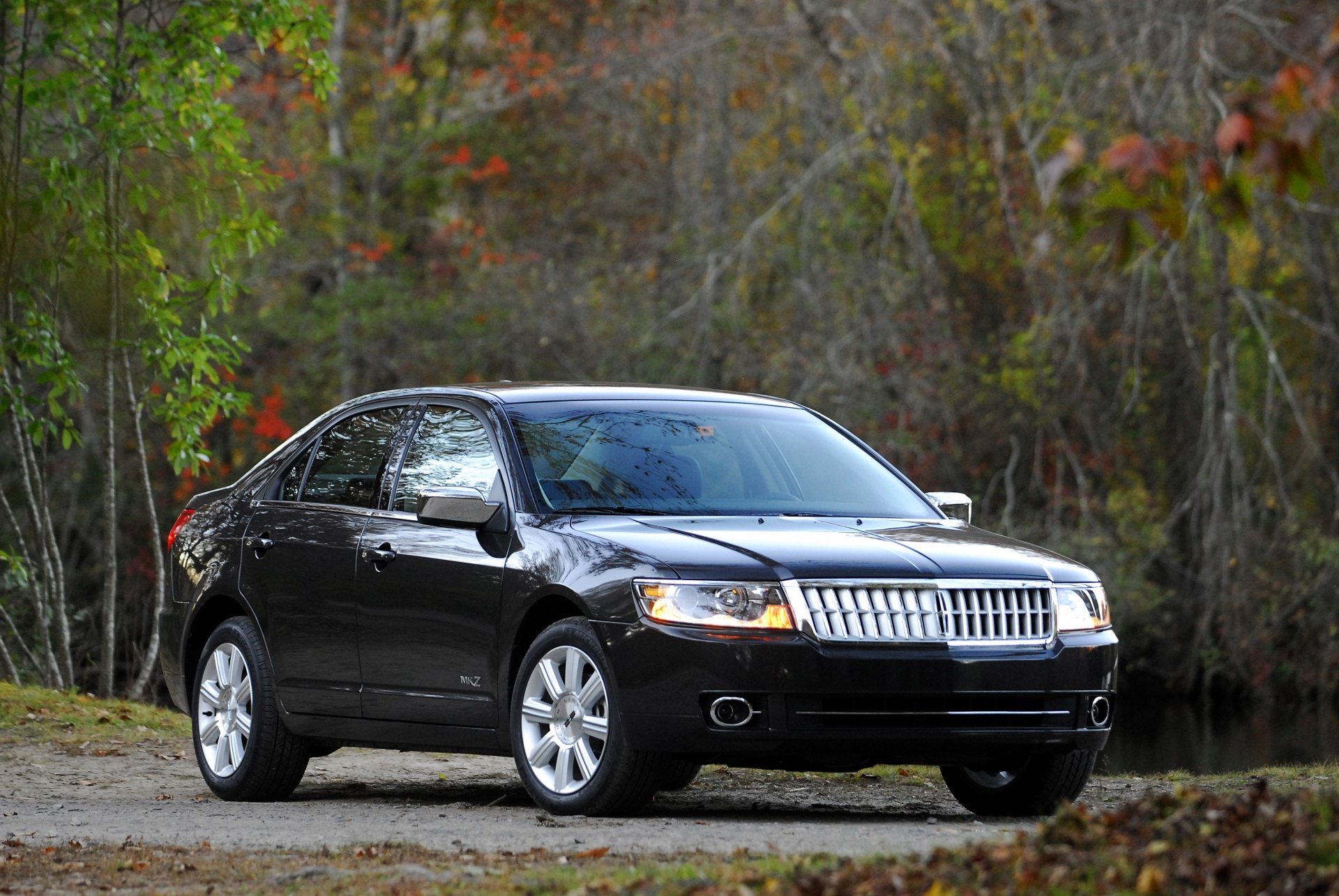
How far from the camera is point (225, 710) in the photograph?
30.0 ft

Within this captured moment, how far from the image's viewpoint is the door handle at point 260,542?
8.98m

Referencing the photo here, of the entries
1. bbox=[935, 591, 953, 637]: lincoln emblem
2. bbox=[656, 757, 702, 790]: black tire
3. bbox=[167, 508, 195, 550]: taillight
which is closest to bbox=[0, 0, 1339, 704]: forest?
bbox=[167, 508, 195, 550]: taillight

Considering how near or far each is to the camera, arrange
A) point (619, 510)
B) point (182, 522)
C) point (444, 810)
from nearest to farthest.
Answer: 1. point (619, 510)
2. point (444, 810)
3. point (182, 522)

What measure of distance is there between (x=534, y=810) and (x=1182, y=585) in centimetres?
1312

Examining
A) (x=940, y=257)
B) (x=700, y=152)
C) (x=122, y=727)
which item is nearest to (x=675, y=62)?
(x=700, y=152)

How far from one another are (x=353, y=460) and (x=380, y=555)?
0.80m

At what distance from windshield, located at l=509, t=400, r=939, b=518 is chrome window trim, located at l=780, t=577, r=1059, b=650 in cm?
97

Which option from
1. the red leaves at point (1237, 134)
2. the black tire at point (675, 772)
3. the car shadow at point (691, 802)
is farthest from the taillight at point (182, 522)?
the red leaves at point (1237, 134)

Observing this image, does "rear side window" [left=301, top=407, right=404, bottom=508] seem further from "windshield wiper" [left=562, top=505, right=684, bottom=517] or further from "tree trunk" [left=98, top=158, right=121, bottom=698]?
"tree trunk" [left=98, top=158, right=121, bottom=698]

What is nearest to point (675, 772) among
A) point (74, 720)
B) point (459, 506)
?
point (459, 506)

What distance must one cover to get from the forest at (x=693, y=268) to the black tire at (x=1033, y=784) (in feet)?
17.6

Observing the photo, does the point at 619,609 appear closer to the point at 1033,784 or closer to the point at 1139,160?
the point at 1033,784

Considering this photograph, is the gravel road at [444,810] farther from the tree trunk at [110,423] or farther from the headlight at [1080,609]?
the tree trunk at [110,423]

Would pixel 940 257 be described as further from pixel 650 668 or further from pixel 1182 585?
pixel 650 668
